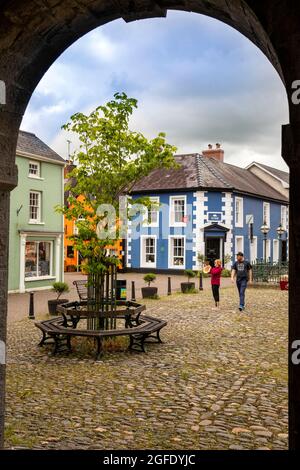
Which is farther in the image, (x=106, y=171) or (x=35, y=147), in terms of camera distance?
(x=35, y=147)

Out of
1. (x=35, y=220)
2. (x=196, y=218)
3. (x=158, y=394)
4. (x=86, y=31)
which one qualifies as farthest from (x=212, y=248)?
(x=86, y=31)

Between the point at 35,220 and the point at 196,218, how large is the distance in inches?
508

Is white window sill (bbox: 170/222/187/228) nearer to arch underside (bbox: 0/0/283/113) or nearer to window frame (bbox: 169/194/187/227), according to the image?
window frame (bbox: 169/194/187/227)

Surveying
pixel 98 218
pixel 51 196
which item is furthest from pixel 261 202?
pixel 98 218

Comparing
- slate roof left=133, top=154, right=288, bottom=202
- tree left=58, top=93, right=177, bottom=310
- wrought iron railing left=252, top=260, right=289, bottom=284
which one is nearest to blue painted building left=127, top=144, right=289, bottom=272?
slate roof left=133, top=154, right=288, bottom=202

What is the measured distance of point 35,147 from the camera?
2391 cm

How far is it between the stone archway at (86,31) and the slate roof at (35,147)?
19.1 m

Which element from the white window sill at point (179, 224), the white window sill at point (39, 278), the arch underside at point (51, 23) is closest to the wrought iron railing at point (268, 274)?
the white window sill at point (179, 224)

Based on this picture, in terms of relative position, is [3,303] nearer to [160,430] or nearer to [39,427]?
[39,427]

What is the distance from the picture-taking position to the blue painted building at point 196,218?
105 feet

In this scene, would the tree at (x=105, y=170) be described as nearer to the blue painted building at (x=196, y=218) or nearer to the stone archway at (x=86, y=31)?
the stone archway at (x=86, y=31)

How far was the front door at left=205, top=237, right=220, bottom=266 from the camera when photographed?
32188mm

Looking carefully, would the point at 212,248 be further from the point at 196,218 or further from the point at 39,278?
the point at 39,278

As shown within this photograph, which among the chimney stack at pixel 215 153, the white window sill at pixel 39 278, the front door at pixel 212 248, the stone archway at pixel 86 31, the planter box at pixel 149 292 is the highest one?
the chimney stack at pixel 215 153
